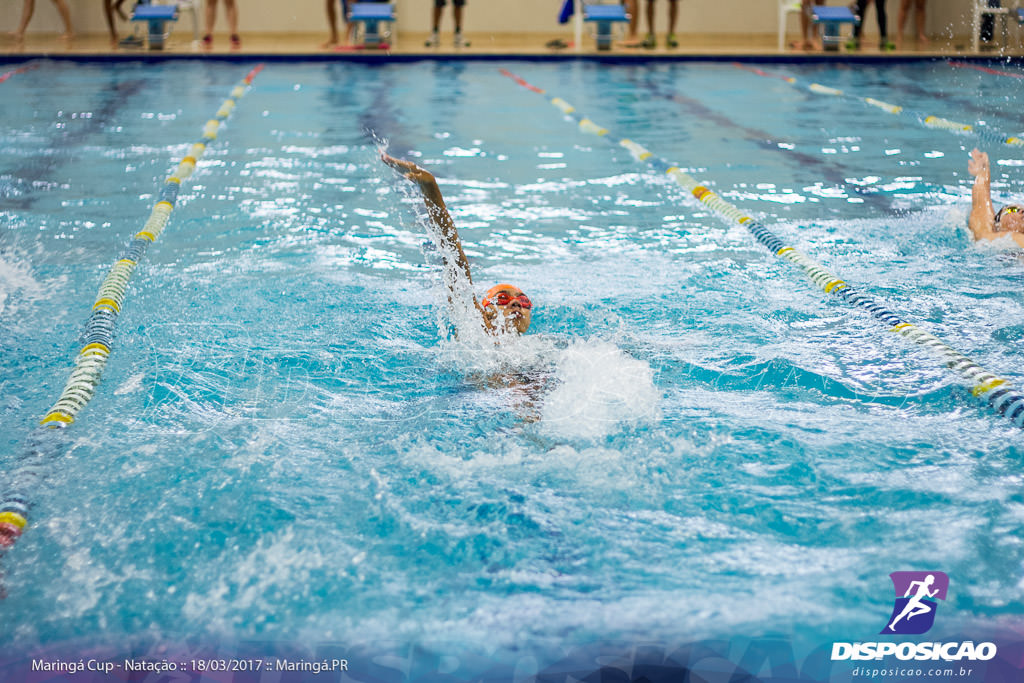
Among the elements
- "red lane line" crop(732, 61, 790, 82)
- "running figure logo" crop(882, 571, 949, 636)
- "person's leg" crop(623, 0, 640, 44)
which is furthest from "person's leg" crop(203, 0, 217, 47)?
"running figure logo" crop(882, 571, 949, 636)

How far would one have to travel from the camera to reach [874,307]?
13.0 feet

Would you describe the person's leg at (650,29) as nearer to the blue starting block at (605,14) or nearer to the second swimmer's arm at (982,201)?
the blue starting block at (605,14)

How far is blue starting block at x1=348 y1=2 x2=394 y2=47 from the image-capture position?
1249cm

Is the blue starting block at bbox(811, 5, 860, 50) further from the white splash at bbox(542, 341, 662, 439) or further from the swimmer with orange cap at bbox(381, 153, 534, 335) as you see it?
the swimmer with orange cap at bbox(381, 153, 534, 335)

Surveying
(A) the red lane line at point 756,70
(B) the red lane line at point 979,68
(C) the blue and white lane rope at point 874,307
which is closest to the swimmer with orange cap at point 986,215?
(C) the blue and white lane rope at point 874,307

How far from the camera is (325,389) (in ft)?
10.9

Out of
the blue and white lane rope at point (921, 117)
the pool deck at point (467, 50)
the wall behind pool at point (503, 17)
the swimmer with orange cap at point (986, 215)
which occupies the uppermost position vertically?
the wall behind pool at point (503, 17)

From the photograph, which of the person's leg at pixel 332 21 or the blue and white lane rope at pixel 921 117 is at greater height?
the person's leg at pixel 332 21

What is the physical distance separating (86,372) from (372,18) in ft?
33.2

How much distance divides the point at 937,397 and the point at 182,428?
2.43 m

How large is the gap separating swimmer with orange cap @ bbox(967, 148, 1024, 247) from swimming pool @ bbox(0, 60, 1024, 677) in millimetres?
118

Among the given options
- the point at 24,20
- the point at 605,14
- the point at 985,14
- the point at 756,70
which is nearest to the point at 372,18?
the point at 605,14

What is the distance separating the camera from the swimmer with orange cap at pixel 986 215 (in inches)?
183

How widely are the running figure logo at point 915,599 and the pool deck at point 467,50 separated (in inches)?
437
